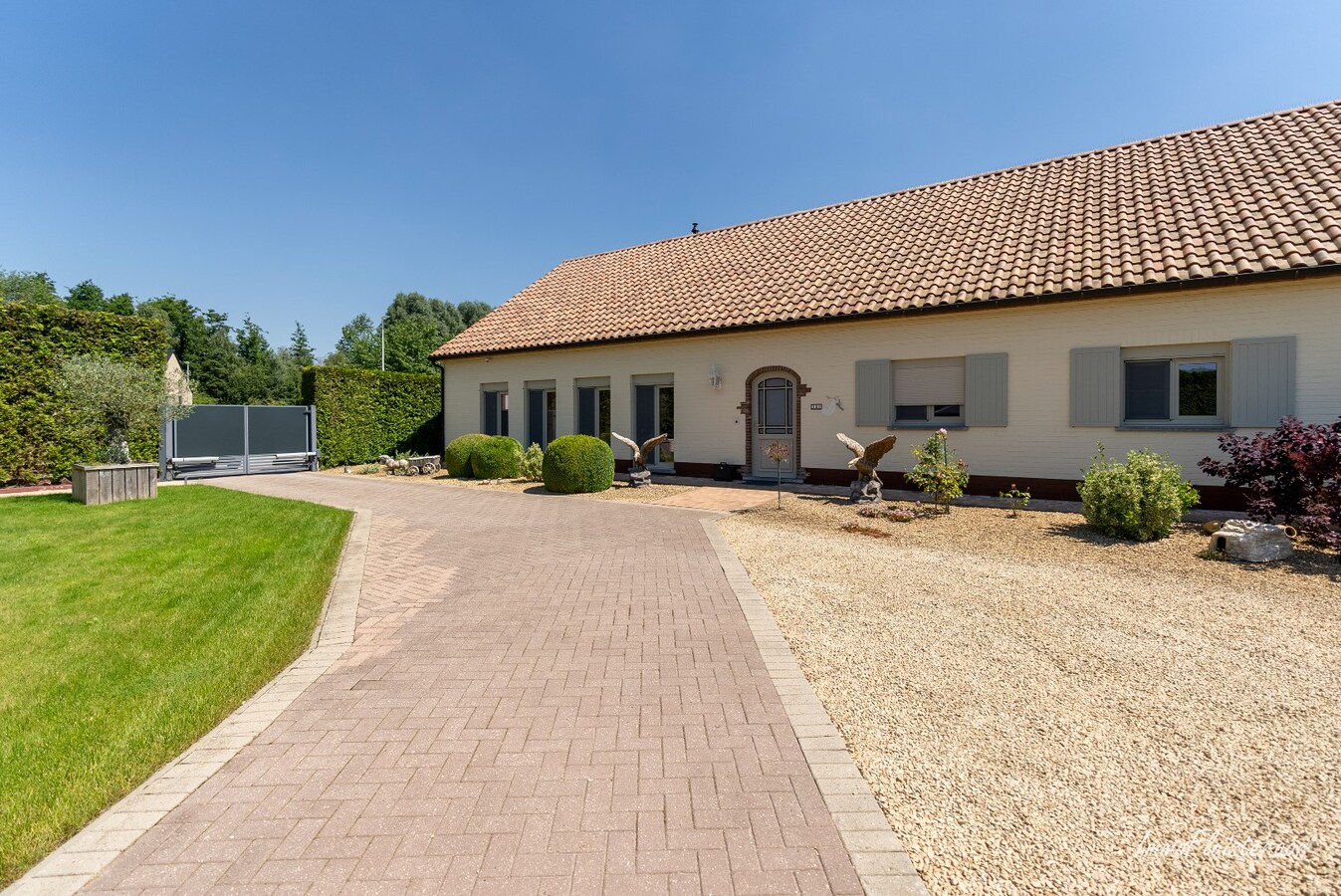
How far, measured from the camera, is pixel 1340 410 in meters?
8.57

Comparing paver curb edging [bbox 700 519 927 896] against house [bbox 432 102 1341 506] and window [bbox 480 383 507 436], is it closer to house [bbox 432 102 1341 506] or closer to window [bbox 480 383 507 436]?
house [bbox 432 102 1341 506]

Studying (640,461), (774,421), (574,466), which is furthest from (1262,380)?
(574,466)

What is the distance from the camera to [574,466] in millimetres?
12766

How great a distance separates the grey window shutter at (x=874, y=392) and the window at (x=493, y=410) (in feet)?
35.3

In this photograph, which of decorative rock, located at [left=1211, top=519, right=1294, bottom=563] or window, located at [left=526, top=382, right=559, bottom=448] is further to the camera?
window, located at [left=526, top=382, right=559, bottom=448]

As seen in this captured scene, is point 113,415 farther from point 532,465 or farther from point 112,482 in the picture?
point 532,465

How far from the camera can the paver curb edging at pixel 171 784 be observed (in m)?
2.24

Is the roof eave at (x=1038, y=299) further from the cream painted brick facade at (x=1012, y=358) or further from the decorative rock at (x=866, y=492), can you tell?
the decorative rock at (x=866, y=492)

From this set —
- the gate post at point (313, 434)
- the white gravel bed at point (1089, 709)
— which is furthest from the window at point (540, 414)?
the white gravel bed at point (1089, 709)

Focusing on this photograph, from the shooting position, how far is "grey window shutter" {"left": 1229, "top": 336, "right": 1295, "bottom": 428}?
8805 mm

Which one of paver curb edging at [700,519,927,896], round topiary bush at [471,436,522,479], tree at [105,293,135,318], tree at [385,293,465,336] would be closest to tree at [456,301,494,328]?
tree at [385,293,465,336]

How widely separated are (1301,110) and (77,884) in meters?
19.7

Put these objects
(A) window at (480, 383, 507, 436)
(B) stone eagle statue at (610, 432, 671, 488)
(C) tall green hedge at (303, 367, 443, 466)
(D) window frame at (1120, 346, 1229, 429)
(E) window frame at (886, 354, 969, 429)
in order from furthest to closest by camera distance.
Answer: (C) tall green hedge at (303, 367, 443, 466), (A) window at (480, 383, 507, 436), (B) stone eagle statue at (610, 432, 671, 488), (E) window frame at (886, 354, 969, 429), (D) window frame at (1120, 346, 1229, 429)

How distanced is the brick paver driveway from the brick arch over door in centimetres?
826
